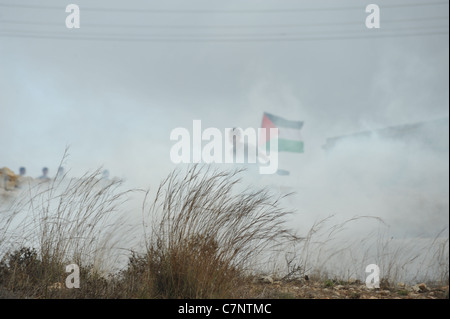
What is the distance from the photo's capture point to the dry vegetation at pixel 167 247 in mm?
3156

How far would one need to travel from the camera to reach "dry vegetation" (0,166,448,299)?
316 cm

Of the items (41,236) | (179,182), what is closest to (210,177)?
(179,182)

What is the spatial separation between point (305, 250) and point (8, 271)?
8.79 feet

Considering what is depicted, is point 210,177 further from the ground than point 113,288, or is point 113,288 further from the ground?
point 210,177

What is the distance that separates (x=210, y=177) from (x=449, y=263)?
7.44 ft

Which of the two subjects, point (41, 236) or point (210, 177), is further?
point (41, 236)

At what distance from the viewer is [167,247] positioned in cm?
327

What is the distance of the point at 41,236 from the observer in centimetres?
371

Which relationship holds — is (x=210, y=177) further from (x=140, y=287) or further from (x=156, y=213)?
(x=140, y=287)

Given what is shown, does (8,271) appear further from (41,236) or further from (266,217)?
(266,217)
